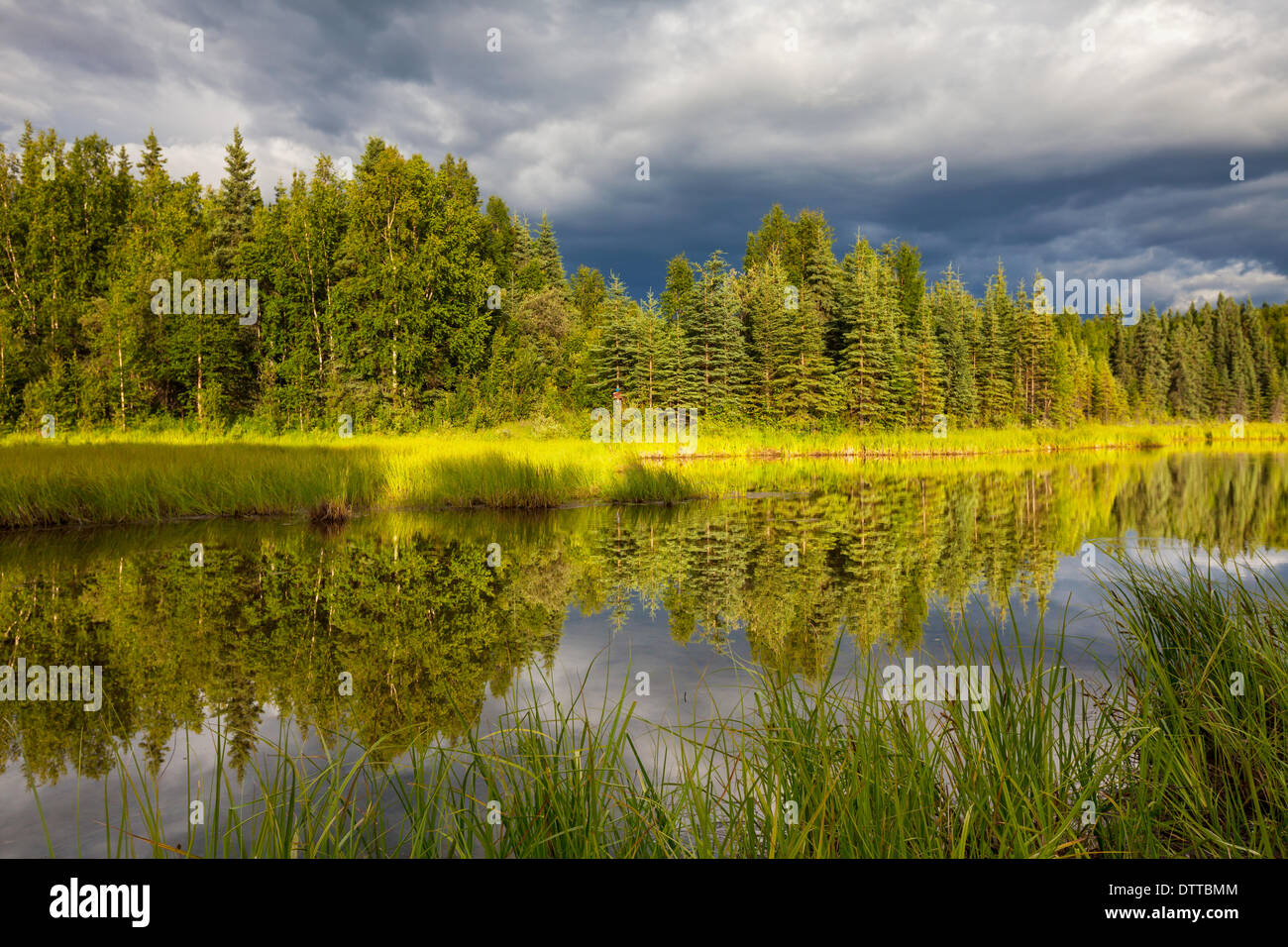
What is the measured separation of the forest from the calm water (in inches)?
879

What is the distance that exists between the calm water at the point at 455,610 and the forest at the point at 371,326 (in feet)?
73.3

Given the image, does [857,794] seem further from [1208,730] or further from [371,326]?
[371,326]

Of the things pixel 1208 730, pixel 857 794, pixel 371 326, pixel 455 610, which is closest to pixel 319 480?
pixel 455 610

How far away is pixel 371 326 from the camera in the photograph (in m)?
32.9

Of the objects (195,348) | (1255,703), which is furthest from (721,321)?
(1255,703)

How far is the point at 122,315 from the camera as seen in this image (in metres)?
31.6

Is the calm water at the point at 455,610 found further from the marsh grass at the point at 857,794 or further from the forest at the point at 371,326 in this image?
the forest at the point at 371,326

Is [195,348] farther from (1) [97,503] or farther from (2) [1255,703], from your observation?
(2) [1255,703]

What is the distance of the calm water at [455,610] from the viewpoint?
13.9 ft

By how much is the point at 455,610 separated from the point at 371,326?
28996mm

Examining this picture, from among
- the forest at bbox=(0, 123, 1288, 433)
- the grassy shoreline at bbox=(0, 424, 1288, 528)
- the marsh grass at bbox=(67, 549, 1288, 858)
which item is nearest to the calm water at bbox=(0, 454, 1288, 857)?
the marsh grass at bbox=(67, 549, 1288, 858)

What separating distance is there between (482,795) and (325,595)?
499 centimetres

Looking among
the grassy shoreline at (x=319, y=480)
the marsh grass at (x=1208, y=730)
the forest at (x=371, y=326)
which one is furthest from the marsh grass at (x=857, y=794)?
the forest at (x=371, y=326)
